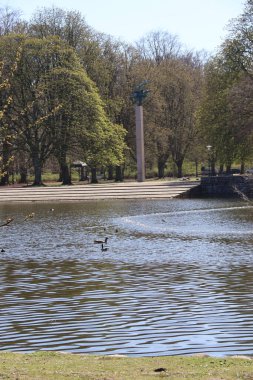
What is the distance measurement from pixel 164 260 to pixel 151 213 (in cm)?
2084

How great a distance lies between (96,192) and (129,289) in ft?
149

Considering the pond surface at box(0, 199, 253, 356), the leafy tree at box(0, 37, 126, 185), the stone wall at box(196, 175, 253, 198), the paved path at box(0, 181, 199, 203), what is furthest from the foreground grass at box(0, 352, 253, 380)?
the leafy tree at box(0, 37, 126, 185)

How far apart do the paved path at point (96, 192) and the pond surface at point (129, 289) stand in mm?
23673

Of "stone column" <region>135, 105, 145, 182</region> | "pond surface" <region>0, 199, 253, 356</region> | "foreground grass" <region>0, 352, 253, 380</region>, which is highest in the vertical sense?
"stone column" <region>135, 105, 145, 182</region>

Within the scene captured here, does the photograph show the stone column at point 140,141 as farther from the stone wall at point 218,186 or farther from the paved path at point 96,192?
the stone wall at point 218,186

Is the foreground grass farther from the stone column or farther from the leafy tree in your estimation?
the leafy tree

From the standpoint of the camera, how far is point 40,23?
77000mm

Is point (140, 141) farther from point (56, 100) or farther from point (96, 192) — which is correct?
point (96, 192)

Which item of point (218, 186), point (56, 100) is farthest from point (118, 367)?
point (56, 100)

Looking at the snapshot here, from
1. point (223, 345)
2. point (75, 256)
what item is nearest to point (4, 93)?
point (75, 256)

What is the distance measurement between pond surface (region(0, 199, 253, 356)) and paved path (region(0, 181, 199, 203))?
23.7m

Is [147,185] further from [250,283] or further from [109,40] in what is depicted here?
[250,283]

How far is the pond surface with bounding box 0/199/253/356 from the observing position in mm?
12352

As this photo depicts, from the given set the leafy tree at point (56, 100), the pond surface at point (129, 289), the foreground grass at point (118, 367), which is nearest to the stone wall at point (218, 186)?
the leafy tree at point (56, 100)
